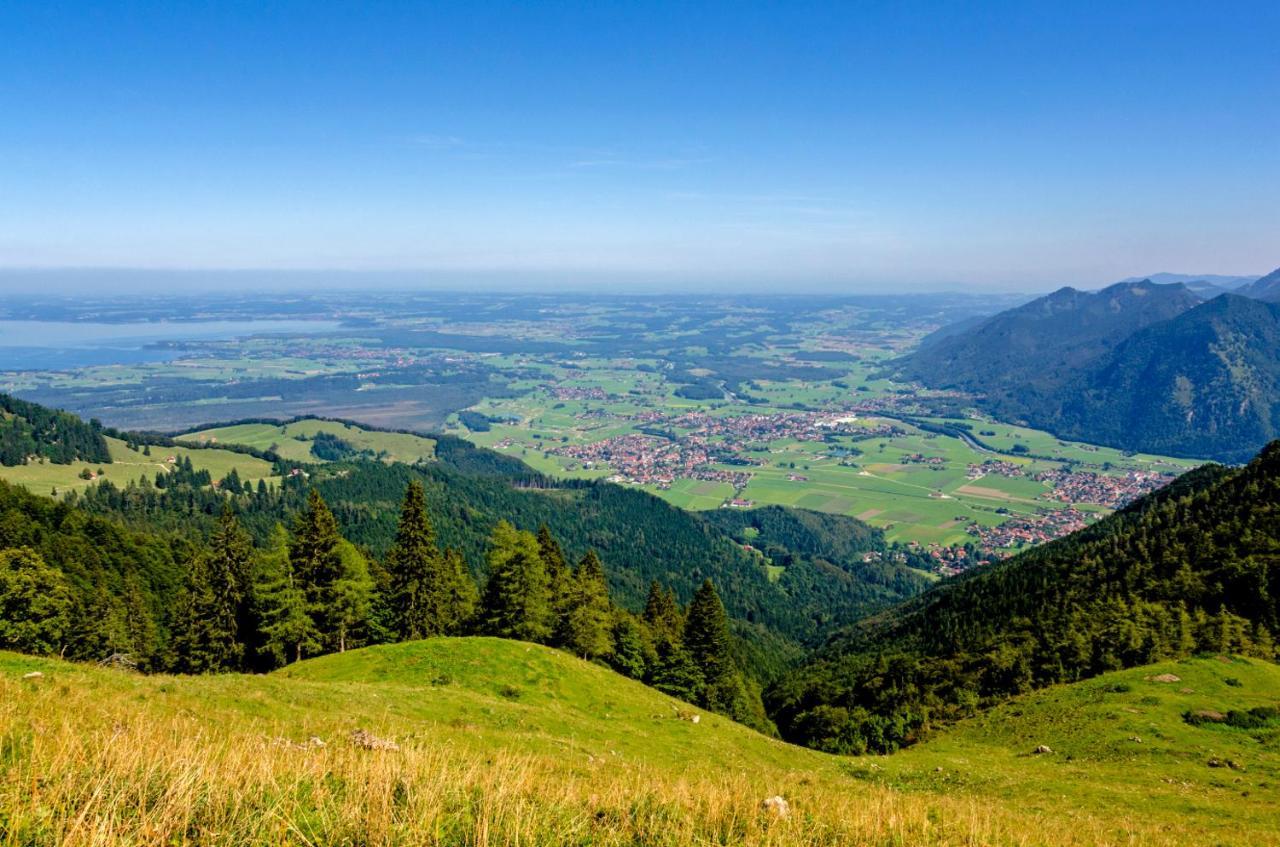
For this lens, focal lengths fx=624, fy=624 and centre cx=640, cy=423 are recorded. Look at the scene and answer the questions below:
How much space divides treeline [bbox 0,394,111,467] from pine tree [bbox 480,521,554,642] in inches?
5836

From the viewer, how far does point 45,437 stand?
146m

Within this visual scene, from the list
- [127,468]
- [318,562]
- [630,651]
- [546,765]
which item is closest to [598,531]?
[127,468]

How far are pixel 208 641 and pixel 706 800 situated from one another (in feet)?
146

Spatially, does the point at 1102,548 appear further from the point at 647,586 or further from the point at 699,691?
the point at 647,586

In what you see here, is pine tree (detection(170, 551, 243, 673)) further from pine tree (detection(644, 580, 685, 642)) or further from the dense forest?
the dense forest

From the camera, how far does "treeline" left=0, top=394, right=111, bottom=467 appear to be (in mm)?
136250

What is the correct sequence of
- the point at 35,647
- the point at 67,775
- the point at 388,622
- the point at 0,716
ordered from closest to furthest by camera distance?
the point at 67,775 < the point at 0,716 < the point at 35,647 < the point at 388,622

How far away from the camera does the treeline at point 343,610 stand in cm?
3916

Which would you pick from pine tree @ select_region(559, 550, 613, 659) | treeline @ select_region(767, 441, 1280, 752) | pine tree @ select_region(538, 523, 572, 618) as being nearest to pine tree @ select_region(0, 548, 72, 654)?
pine tree @ select_region(538, 523, 572, 618)

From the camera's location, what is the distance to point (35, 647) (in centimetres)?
3775

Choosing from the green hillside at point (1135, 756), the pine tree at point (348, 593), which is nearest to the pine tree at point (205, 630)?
the pine tree at point (348, 593)

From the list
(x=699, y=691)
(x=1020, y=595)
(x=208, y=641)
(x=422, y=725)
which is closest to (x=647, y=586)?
(x=1020, y=595)

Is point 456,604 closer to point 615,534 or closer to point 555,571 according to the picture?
point 555,571

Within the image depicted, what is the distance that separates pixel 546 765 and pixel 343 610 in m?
33.1
